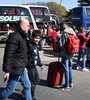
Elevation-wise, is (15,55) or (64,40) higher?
(15,55)

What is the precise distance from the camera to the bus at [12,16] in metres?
28.8

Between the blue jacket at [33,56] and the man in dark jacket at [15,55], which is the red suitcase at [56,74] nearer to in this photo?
the blue jacket at [33,56]

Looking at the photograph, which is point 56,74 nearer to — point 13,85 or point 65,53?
point 65,53

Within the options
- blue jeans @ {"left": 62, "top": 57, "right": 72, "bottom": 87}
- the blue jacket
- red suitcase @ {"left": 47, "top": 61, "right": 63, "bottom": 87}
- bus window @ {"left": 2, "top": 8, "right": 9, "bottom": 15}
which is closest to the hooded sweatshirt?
blue jeans @ {"left": 62, "top": 57, "right": 72, "bottom": 87}

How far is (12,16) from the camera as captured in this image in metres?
29.5

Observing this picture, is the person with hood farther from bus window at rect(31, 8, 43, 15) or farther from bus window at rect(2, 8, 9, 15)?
bus window at rect(31, 8, 43, 15)

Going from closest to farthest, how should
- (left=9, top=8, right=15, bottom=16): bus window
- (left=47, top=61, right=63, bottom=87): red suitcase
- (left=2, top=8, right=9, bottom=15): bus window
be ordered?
1. (left=47, top=61, right=63, bottom=87): red suitcase
2. (left=2, top=8, right=9, bottom=15): bus window
3. (left=9, top=8, right=15, bottom=16): bus window

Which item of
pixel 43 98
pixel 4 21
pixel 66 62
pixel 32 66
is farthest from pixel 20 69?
pixel 4 21

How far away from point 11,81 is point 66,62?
2739 millimetres

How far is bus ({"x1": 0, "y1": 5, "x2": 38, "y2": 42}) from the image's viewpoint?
28.8 m

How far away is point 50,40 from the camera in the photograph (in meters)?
23.9

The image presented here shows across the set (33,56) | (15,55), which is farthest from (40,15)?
(15,55)

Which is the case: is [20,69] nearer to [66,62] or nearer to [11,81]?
[11,81]

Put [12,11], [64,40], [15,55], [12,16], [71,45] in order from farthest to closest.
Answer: [12,11] → [12,16] → [64,40] → [71,45] → [15,55]
